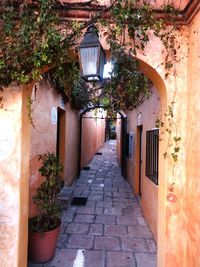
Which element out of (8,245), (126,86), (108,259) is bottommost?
(108,259)

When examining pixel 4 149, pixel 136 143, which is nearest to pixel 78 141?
pixel 136 143

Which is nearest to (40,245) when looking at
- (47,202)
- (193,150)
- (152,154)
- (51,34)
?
(47,202)

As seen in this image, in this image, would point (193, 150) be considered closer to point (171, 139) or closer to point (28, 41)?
point (171, 139)

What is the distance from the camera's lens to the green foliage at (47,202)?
3727mm

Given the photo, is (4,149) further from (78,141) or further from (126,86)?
(78,141)

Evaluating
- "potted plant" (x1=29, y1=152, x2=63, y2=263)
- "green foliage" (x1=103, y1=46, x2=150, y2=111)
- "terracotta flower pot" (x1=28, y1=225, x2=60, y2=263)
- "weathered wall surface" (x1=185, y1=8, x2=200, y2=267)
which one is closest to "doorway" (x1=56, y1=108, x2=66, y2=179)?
"potted plant" (x1=29, y1=152, x2=63, y2=263)

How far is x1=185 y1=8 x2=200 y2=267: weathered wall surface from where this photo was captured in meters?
2.40

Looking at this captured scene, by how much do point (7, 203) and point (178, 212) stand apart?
1.96 metres

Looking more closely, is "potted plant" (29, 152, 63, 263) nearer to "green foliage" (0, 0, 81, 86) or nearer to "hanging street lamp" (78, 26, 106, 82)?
"green foliage" (0, 0, 81, 86)

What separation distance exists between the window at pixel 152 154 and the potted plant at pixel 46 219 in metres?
1.97

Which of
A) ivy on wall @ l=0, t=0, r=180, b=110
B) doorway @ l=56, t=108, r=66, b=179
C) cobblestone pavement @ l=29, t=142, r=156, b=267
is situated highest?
ivy on wall @ l=0, t=0, r=180, b=110

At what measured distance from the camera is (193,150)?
251 centimetres

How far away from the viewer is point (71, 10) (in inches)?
107

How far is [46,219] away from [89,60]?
271cm
